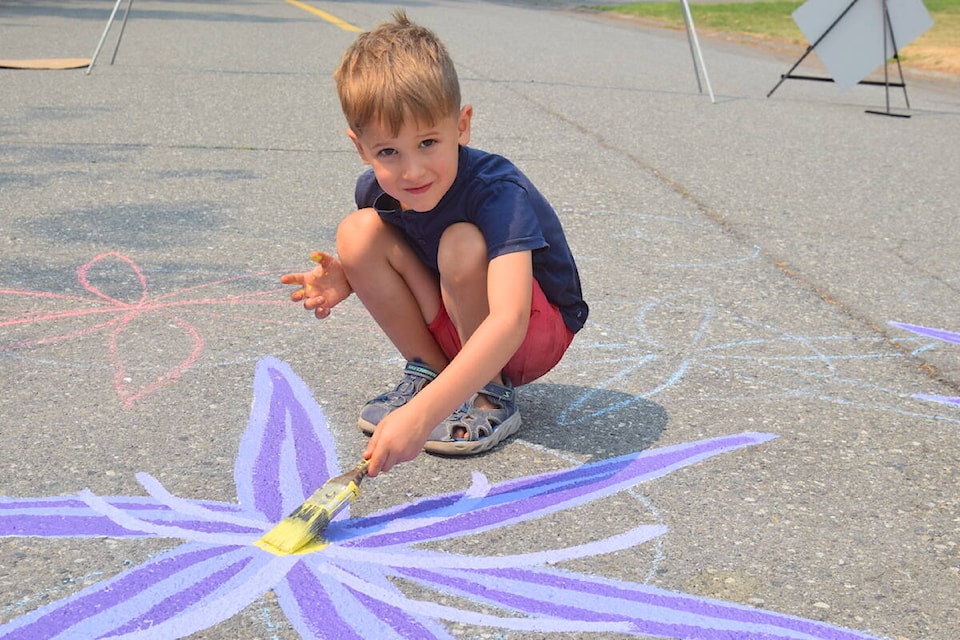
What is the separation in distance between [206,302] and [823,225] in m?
2.59

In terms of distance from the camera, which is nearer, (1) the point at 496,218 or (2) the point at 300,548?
(2) the point at 300,548

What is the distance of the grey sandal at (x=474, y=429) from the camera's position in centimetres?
260

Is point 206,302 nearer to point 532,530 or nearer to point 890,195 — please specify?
point 532,530

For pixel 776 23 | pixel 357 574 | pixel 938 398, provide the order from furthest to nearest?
pixel 776 23, pixel 938 398, pixel 357 574

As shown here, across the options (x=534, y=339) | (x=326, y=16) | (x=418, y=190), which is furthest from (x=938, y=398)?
(x=326, y=16)

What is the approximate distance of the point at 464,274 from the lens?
8.16 feet

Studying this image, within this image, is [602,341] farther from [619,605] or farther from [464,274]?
[619,605]

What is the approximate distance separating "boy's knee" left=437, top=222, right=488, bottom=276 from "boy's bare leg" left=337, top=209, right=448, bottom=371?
0.56 feet

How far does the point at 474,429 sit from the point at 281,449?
416mm

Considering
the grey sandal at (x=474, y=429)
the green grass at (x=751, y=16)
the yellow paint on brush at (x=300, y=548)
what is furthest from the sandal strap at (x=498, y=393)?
the green grass at (x=751, y=16)

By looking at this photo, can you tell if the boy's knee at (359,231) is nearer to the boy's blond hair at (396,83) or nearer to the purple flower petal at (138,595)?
the boy's blond hair at (396,83)

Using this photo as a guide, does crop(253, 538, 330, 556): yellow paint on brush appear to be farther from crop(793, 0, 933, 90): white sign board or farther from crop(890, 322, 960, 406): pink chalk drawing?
crop(793, 0, 933, 90): white sign board

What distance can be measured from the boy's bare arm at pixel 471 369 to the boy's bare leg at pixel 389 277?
0.28 metres

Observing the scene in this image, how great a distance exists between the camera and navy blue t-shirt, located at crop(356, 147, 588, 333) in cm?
243
